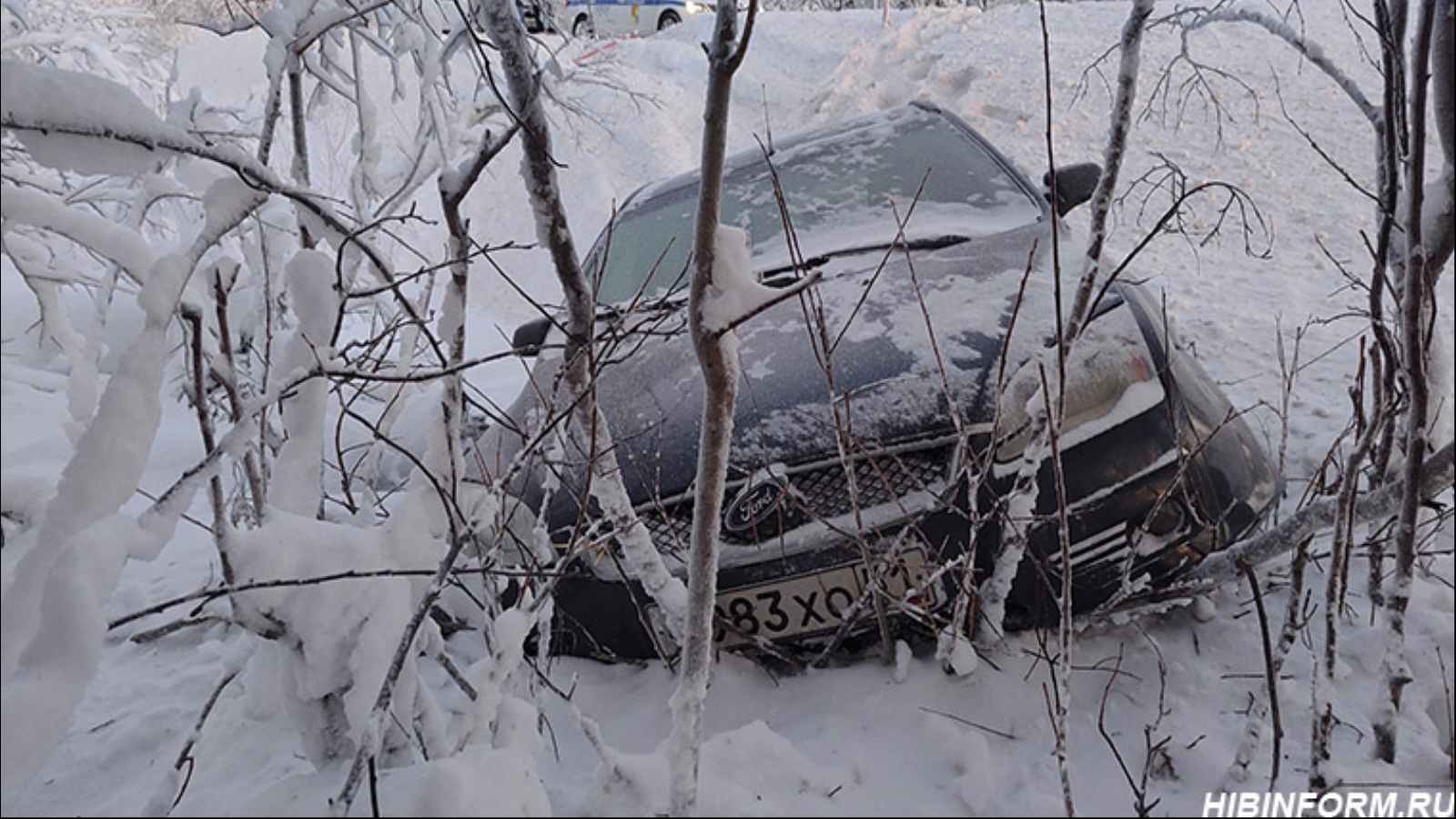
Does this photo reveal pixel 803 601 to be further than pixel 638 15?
No

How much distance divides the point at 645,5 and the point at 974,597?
58.1 ft

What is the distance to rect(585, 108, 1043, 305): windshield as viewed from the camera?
2811mm

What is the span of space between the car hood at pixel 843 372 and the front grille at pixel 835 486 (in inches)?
1.4

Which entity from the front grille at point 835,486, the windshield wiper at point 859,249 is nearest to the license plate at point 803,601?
the front grille at point 835,486

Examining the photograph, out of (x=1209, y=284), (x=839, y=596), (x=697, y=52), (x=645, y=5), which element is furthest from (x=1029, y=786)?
(x=645, y=5)

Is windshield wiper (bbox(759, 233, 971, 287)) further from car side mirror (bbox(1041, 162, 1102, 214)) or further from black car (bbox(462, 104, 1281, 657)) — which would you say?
car side mirror (bbox(1041, 162, 1102, 214))

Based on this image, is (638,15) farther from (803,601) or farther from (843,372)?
(803,601)

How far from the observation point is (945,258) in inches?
97.9

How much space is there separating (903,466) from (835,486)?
8.2 inches

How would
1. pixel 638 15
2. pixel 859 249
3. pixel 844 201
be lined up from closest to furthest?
pixel 859 249
pixel 844 201
pixel 638 15

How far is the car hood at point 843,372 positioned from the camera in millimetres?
1936

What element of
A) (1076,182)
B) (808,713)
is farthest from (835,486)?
(1076,182)

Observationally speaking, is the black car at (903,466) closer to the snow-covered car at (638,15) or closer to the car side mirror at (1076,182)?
the car side mirror at (1076,182)

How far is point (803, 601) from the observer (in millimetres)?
1905
